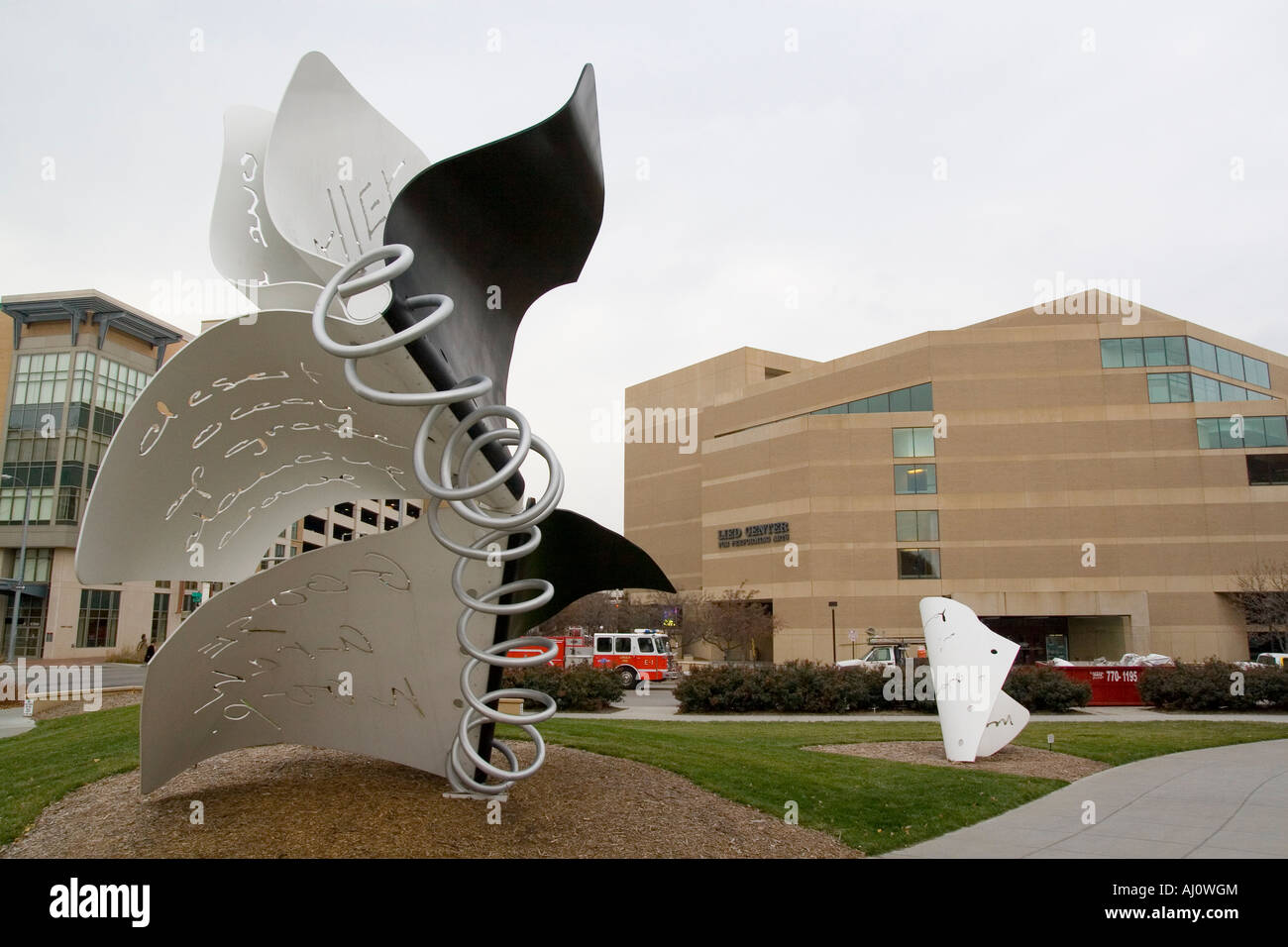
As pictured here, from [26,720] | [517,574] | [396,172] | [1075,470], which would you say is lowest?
[26,720]

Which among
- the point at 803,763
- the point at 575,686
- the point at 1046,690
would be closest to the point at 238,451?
the point at 803,763

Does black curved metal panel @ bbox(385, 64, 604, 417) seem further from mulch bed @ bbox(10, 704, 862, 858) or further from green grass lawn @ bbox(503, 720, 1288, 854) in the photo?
green grass lawn @ bbox(503, 720, 1288, 854)

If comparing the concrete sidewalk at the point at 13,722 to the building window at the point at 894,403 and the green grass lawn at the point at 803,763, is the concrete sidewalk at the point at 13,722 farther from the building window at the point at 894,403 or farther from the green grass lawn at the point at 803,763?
the building window at the point at 894,403

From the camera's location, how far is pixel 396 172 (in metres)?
8.68

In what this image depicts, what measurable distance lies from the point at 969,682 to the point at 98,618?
180 feet

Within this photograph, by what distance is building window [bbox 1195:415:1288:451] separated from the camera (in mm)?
45125

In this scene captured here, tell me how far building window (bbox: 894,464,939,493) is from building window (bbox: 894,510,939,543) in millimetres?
1251

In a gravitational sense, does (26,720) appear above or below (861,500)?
below

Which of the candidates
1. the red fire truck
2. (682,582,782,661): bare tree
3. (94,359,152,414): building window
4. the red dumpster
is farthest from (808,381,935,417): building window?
(94,359,152,414): building window

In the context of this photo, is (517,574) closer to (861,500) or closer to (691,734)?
(691,734)
